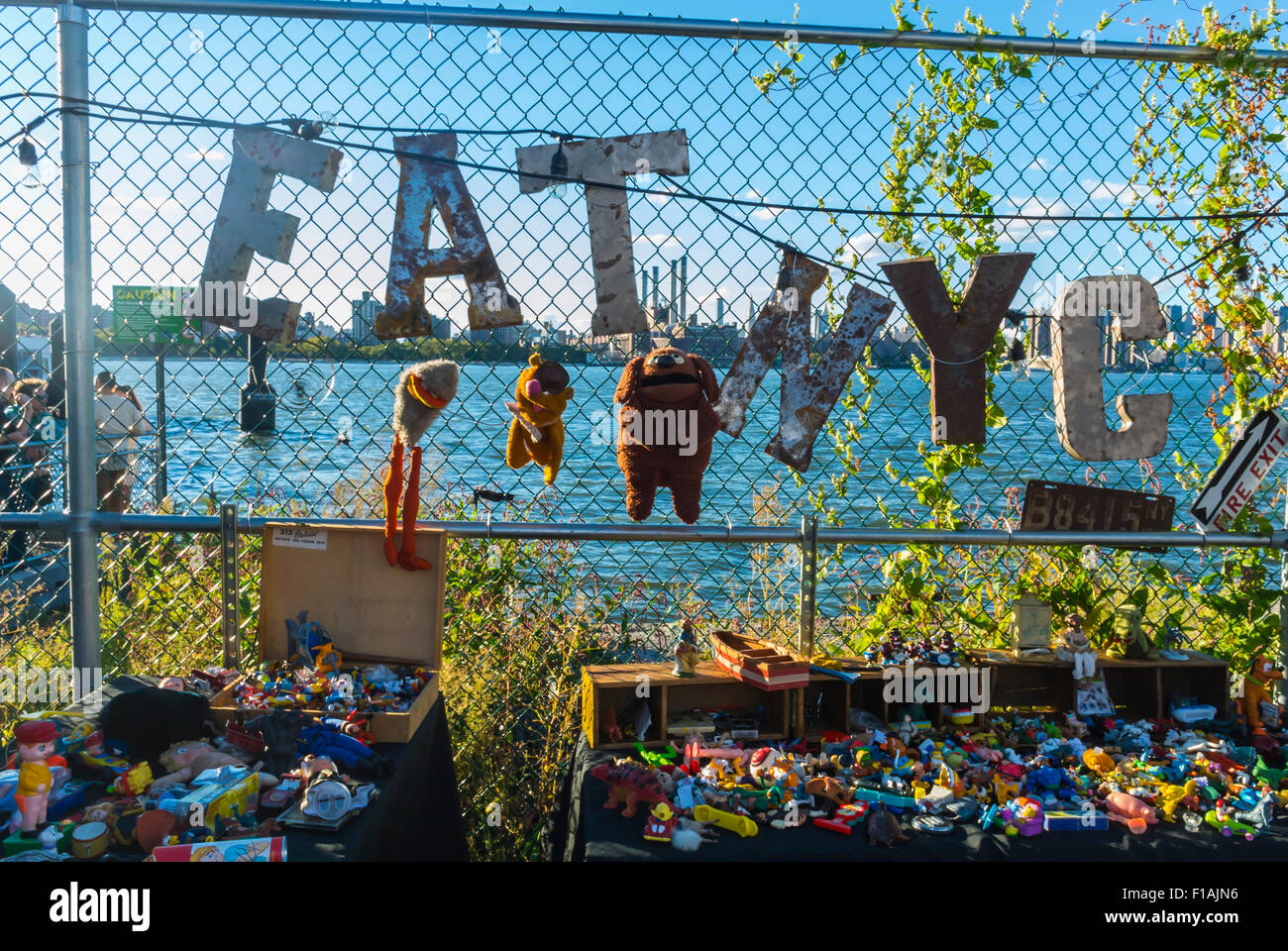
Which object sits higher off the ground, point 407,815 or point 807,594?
point 807,594

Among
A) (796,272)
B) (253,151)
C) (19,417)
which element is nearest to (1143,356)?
(796,272)

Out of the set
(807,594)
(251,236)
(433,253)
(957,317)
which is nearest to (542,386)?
(433,253)

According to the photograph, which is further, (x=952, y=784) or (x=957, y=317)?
(x=957, y=317)

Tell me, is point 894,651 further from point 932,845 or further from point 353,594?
point 353,594

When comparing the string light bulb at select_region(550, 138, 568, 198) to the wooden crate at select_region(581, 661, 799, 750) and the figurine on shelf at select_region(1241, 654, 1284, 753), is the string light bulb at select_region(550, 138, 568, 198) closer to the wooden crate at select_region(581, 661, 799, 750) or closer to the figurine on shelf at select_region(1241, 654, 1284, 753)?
the wooden crate at select_region(581, 661, 799, 750)

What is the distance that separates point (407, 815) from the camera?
2.40 m

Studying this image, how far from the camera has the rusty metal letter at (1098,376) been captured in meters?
3.00

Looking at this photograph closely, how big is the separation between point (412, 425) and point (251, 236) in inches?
29.7

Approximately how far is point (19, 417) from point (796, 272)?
138 inches

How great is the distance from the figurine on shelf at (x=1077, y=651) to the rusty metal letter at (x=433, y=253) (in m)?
2.07

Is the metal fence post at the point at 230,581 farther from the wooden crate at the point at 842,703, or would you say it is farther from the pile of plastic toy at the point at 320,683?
the wooden crate at the point at 842,703

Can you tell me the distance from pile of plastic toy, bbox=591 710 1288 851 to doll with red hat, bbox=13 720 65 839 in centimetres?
131

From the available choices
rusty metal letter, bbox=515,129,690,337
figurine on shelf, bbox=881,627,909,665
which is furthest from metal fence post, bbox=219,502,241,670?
figurine on shelf, bbox=881,627,909,665

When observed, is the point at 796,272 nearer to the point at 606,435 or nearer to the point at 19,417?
the point at 606,435
